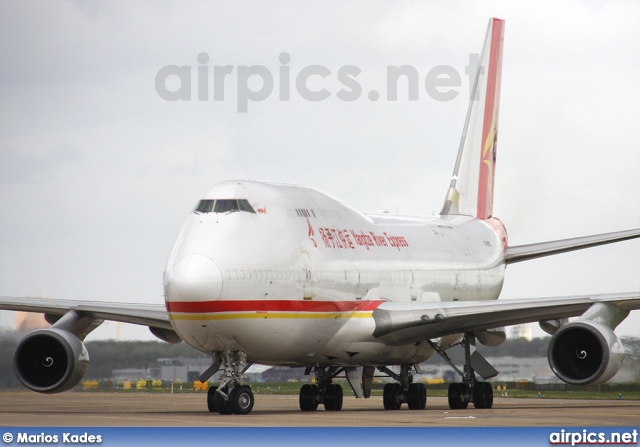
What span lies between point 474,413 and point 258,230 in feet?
21.4

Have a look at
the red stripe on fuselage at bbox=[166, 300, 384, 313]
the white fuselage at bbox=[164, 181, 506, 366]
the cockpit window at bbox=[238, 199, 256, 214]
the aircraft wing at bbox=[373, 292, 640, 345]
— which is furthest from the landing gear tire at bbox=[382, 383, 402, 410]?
the cockpit window at bbox=[238, 199, 256, 214]

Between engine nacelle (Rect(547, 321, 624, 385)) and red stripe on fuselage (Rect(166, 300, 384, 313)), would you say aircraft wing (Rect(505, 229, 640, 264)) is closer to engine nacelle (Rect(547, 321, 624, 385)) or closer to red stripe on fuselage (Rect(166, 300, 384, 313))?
engine nacelle (Rect(547, 321, 624, 385))

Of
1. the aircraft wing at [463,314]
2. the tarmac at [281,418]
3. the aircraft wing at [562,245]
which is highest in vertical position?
the aircraft wing at [562,245]

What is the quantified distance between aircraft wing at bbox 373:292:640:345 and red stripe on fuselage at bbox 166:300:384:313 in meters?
1.58

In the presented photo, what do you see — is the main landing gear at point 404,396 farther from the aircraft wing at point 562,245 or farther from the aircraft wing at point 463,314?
the aircraft wing at point 562,245

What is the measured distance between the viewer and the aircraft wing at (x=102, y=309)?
30172mm

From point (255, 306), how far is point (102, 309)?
6.24 metres

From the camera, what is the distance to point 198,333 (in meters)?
25.9

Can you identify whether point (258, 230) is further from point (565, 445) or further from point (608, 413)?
point (565, 445)

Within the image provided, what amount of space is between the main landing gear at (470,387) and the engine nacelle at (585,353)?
4.11 m

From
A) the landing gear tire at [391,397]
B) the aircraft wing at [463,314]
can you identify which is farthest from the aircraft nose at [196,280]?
the landing gear tire at [391,397]

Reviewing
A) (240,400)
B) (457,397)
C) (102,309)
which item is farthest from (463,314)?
(102,309)

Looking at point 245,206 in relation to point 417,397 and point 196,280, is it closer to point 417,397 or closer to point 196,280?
point 196,280

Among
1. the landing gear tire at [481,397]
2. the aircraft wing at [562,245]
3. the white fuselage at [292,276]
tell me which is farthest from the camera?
the aircraft wing at [562,245]
